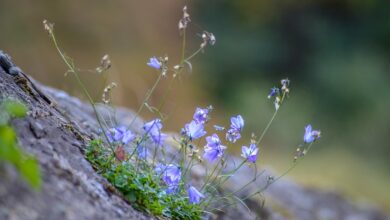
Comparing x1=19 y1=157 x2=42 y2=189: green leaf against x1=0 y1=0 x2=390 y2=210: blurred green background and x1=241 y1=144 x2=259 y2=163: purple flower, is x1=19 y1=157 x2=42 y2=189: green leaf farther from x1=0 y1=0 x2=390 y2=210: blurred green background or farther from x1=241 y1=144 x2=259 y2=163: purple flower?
x1=0 y1=0 x2=390 y2=210: blurred green background

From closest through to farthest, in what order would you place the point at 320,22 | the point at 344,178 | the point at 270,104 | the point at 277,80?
1. the point at 344,178
2. the point at 270,104
3. the point at 277,80
4. the point at 320,22

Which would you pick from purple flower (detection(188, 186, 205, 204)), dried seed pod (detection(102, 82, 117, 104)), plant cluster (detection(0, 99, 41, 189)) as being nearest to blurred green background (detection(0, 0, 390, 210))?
dried seed pod (detection(102, 82, 117, 104))

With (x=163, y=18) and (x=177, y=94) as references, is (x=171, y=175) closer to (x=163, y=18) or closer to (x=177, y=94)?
(x=177, y=94)

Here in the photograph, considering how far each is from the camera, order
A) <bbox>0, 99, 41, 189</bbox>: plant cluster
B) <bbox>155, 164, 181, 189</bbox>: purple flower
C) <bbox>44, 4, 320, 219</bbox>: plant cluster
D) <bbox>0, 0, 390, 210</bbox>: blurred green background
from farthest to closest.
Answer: <bbox>0, 0, 390, 210</bbox>: blurred green background → <bbox>155, 164, 181, 189</bbox>: purple flower → <bbox>44, 4, 320, 219</bbox>: plant cluster → <bbox>0, 99, 41, 189</bbox>: plant cluster

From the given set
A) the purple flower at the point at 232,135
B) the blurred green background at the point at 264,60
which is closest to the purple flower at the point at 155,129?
the purple flower at the point at 232,135

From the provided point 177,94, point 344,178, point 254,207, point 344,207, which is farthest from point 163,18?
point 254,207

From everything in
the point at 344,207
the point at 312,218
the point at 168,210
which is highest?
the point at 344,207

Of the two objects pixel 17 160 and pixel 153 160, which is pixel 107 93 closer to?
pixel 153 160

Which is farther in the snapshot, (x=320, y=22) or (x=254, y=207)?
(x=320, y=22)

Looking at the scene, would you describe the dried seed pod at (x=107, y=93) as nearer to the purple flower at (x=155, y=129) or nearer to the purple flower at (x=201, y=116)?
the purple flower at (x=155, y=129)
